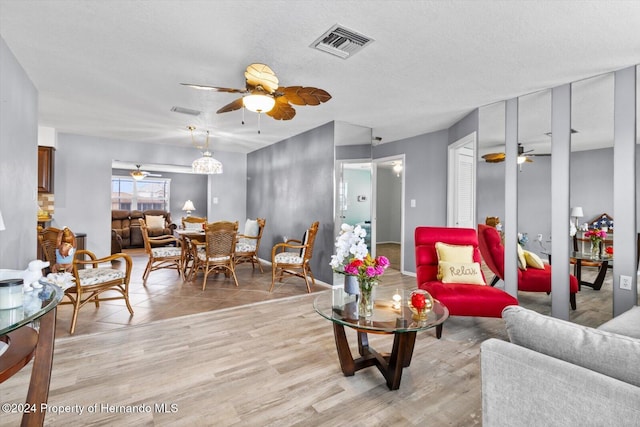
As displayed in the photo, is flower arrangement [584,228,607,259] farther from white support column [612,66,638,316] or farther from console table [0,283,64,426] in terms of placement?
console table [0,283,64,426]

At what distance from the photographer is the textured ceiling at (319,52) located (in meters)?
2.00

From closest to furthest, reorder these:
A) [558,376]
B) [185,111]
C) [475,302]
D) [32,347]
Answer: [558,376] → [32,347] → [475,302] → [185,111]

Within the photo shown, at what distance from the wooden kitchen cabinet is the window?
5.04 metres

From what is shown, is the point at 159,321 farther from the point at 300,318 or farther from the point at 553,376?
the point at 553,376

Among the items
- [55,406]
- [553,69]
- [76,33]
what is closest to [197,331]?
[55,406]

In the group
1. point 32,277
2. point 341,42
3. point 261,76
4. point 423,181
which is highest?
point 341,42

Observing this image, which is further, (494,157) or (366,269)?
(494,157)

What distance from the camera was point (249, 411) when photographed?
1.78m

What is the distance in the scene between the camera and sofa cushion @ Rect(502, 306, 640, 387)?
3.15ft

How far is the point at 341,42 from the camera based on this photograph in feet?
7.84

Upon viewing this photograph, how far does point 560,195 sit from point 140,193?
1105cm

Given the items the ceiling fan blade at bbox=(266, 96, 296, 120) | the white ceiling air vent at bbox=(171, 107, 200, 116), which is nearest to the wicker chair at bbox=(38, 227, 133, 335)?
the white ceiling air vent at bbox=(171, 107, 200, 116)

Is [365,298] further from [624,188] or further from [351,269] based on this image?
[624,188]

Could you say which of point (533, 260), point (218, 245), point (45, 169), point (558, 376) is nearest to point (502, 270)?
point (533, 260)
